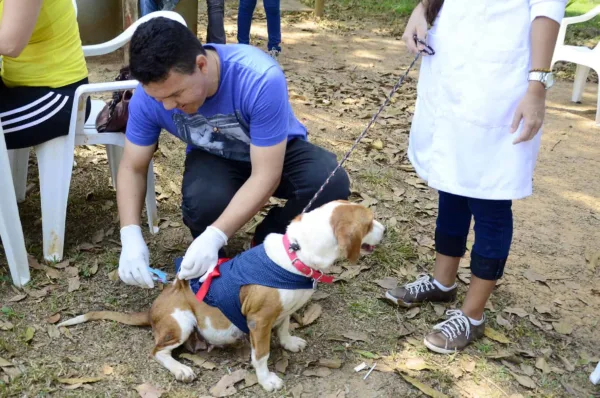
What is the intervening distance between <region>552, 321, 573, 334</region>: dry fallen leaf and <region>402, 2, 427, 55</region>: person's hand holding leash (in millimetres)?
1502

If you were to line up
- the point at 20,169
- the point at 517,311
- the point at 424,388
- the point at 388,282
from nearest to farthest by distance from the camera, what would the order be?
1. the point at 424,388
2. the point at 517,311
3. the point at 388,282
4. the point at 20,169

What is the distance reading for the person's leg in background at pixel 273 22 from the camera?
21.9 ft

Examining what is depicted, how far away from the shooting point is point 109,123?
10.1 feet

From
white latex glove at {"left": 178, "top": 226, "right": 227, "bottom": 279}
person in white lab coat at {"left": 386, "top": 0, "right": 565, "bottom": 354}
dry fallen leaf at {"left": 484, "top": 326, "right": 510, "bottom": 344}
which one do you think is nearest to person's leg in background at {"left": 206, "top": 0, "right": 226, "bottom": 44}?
person in white lab coat at {"left": 386, "top": 0, "right": 565, "bottom": 354}

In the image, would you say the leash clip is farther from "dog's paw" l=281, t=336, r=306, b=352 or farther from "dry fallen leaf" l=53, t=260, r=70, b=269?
"dry fallen leaf" l=53, t=260, r=70, b=269

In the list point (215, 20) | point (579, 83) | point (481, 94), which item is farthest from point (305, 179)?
point (579, 83)

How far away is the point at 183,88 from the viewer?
2254mm

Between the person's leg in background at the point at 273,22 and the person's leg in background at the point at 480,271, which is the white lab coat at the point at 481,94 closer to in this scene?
the person's leg in background at the point at 480,271

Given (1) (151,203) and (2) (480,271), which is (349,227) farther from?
(1) (151,203)

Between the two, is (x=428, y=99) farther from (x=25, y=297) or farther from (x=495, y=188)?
(x=25, y=297)

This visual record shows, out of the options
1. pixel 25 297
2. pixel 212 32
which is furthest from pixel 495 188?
pixel 212 32

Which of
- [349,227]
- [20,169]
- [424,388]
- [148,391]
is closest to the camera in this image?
[349,227]

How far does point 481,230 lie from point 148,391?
1.49 m

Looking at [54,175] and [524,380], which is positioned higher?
[54,175]
